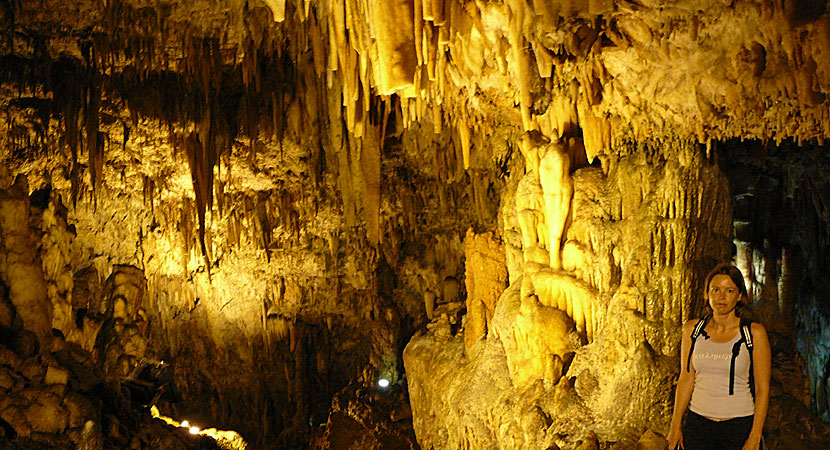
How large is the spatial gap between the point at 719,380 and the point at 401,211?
27.1 ft

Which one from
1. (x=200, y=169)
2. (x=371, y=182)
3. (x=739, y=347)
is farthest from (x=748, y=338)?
(x=200, y=169)

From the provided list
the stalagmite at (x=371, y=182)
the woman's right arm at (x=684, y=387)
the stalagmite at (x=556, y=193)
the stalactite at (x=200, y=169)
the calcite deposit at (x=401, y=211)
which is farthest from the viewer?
the stalagmite at (x=371, y=182)

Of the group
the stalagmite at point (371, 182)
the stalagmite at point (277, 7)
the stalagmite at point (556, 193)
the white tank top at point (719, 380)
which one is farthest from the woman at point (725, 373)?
the stalagmite at point (371, 182)

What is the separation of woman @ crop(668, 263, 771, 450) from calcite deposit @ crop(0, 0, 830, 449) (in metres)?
1.88

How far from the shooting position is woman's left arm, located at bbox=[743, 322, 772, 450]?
251cm

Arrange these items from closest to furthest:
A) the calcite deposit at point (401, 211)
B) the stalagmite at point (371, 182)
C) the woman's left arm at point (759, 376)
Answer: the woman's left arm at point (759, 376), the calcite deposit at point (401, 211), the stalagmite at point (371, 182)

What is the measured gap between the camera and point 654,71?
4.73m

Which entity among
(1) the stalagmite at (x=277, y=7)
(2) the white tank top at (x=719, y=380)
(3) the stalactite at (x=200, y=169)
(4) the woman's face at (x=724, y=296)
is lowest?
(2) the white tank top at (x=719, y=380)

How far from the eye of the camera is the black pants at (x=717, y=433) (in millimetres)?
2605

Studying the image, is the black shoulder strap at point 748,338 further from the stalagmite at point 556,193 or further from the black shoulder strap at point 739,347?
the stalagmite at point 556,193

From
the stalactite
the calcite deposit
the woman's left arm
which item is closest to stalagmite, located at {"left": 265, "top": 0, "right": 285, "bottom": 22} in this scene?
the calcite deposit

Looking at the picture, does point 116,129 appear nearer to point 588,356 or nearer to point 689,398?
point 588,356

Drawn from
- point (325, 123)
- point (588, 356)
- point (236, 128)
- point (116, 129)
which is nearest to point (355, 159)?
point (325, 123)

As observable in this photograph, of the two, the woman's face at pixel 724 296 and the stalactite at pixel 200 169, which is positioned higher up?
the stalactite at pixel 200 169
